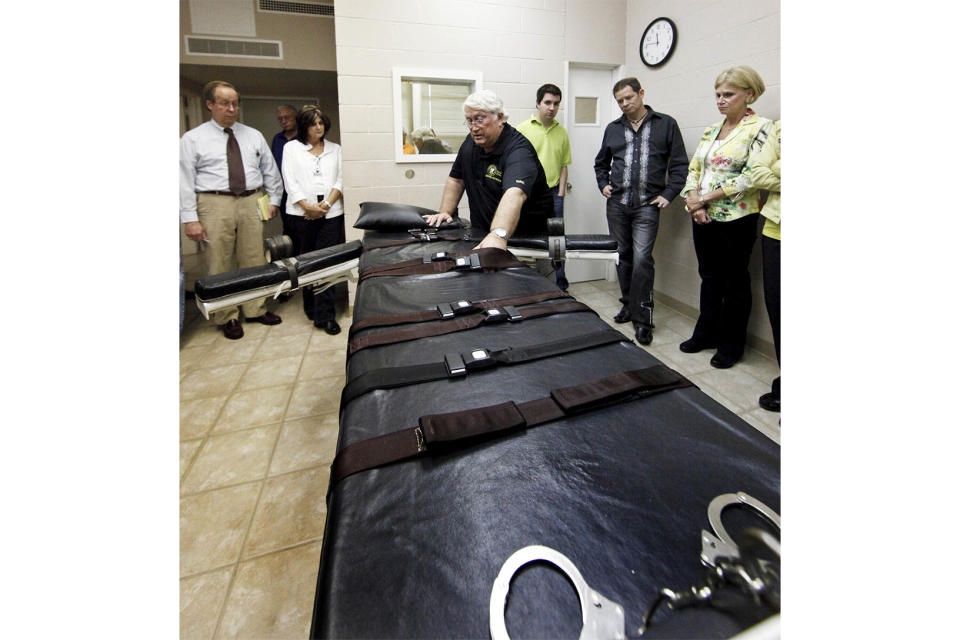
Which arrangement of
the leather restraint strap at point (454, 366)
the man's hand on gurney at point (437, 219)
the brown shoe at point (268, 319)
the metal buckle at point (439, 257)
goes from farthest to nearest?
the brown shoe at point (268, 319)
the man's hand on gurney at point (437, 219)
the metal buckle at point (439, 257)
the leather restraint strap at point (454, 366)

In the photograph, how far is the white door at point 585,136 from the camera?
4449mm

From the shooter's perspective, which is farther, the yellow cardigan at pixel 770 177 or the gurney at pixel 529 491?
the yellow cardigan at pixel 770 177

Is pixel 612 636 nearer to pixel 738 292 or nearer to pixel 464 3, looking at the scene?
pixel 738 292

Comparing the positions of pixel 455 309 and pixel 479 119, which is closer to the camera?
pixel 455 309

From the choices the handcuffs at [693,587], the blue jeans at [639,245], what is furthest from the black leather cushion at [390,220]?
the handcuffs at [693,587]

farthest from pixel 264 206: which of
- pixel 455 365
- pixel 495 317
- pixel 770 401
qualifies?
pixel 770 401

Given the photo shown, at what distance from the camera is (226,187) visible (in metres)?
3.62

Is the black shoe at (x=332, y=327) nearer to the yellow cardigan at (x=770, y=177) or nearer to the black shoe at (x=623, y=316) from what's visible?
the black shoe at (x=623, y=316)

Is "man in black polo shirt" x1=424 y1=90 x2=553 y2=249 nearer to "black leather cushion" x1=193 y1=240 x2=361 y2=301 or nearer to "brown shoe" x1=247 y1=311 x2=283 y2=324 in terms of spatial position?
"black leather cushion" x1=193 y1=240 x2=361 y2=301

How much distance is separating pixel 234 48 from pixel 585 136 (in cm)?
356

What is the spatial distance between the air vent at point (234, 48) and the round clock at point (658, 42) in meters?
3.53

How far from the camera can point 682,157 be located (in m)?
3.38

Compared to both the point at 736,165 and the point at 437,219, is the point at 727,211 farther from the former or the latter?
the point at 437,219
